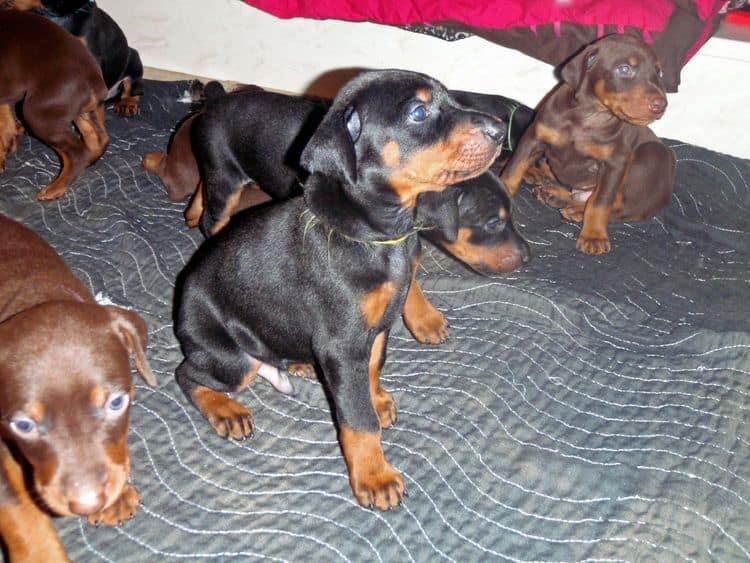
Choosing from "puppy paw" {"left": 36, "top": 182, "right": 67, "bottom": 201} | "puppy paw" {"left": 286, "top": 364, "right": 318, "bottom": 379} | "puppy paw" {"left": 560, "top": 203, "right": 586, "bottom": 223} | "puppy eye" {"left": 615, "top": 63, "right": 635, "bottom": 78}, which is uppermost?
"puppy eye" {"left": 615, "top": 63, "right": 635, "bottom": 78}

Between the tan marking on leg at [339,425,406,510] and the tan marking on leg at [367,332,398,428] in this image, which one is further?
the tan marking on leg at [367,332,398,428]

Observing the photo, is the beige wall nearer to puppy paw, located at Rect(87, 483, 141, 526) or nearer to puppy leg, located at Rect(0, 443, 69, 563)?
puppy paw, located at Rect(87, 483, 141, 526)

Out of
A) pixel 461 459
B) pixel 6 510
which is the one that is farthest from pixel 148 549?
pixel 461 459

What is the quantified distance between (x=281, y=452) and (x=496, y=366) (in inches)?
45.0

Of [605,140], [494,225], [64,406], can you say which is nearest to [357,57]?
[605,140]

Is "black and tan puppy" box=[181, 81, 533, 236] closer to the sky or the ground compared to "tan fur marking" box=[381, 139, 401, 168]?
closer to the ground

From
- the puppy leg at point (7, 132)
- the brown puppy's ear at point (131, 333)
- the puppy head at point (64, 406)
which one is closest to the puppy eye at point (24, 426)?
the puppy head at point (64, 406)

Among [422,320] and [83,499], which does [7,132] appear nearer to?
[422,320]

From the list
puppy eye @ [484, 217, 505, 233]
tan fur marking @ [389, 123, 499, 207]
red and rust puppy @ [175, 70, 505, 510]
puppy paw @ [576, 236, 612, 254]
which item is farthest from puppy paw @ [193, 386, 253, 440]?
puppy paw @ [576, 236, 612, 254]

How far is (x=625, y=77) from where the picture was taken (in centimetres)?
443

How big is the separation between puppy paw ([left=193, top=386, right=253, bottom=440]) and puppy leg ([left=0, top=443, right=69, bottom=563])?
87 centimetres

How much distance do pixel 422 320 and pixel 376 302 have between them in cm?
105

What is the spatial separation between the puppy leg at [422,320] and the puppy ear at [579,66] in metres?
1.75

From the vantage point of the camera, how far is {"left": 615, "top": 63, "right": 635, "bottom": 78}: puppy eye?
4.42 m
